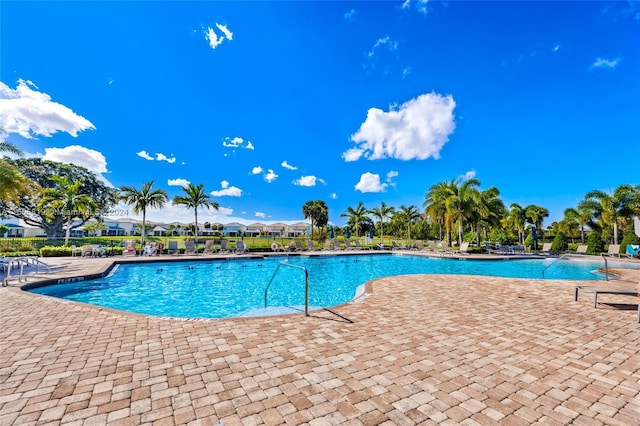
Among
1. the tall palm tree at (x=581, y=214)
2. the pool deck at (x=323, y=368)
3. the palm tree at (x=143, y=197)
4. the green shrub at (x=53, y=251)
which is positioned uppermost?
the palm tree at (x=143, y=197)

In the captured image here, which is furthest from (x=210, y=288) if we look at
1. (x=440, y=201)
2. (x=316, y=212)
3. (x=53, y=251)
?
(x=316, y=212)

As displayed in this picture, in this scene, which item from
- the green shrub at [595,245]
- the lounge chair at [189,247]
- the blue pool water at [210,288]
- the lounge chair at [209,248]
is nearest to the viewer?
the blue pool water at [210,288]

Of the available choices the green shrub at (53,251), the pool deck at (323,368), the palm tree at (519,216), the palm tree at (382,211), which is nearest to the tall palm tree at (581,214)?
the palm tree at (519,216)

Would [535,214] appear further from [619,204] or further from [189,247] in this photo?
[189,247]

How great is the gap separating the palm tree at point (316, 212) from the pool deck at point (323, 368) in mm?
46250

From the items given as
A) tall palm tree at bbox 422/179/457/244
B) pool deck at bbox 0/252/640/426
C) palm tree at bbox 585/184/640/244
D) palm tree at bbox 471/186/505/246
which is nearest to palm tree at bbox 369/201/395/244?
tall palm tree at bbox 422/179/457/244

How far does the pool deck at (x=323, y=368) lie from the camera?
2.11 meters

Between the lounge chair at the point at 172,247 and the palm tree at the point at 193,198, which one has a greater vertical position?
the palm tree at the point at 193,198

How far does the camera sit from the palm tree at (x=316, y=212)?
168ft

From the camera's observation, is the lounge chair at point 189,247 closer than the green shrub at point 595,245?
Yes

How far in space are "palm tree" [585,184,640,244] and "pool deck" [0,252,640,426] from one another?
27.3 metres

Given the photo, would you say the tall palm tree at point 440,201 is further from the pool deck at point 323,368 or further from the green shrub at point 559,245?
the pool deck at point 323,368

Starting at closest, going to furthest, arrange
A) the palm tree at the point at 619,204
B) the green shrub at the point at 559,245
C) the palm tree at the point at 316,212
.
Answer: the palm tree at the point at 619,204, the green shrub at the point at 559,245, the palm tree at the point at 316,212

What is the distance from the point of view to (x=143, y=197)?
969 inches
